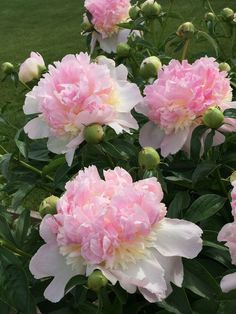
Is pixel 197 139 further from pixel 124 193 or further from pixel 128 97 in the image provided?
pixel 124 193

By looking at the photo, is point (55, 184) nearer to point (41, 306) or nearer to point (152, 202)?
point (41, 306)

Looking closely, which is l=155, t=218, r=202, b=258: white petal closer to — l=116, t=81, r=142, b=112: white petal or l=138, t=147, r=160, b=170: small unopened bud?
l=138, t=147, r=160, b=170: small unopened bud

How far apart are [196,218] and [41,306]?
0.98 feet

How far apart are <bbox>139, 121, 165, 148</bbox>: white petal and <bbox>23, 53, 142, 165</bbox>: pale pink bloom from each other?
46mm

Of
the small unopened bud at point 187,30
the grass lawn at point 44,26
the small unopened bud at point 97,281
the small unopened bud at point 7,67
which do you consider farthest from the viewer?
the grass lawn at point 44,26

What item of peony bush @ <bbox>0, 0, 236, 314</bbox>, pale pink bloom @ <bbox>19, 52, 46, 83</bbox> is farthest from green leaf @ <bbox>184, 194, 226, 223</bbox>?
pale pink bloom @ <bbox>19, 52, 46, 83</bbox>

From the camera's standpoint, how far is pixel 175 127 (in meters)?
0.93

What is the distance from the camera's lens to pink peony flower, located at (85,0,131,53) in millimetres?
1442

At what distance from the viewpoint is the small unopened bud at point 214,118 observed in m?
0.87

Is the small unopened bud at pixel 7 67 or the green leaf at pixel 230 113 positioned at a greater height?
the green leaf at pixel 230 113

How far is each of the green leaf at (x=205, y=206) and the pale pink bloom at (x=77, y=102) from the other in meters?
0.16

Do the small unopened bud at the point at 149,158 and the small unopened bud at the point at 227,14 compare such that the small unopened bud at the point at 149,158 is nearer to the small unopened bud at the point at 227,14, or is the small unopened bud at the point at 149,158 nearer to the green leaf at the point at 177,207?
the green leaf at the point at 177,207

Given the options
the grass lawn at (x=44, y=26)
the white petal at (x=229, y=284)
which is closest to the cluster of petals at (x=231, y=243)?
the white petal at (x=229, y=284)

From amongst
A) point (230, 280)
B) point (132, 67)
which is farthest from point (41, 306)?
point (132, 67)
